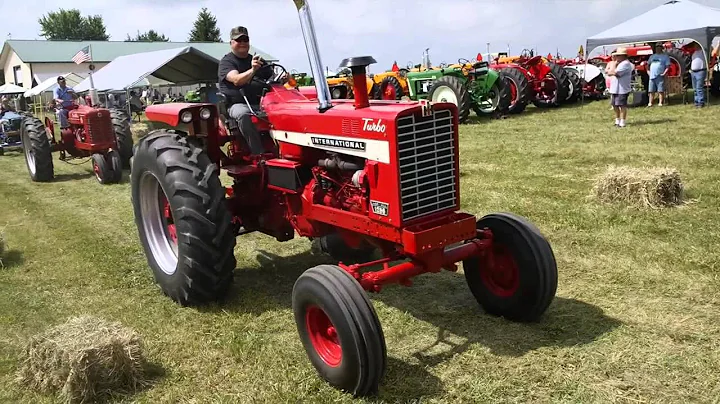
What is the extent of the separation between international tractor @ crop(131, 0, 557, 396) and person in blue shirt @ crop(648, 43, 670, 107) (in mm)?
12131

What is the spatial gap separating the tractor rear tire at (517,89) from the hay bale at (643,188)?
8.61m

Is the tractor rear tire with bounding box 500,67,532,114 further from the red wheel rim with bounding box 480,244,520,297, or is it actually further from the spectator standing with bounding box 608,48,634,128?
the red wheel rim with bounding box 480,244,520,297

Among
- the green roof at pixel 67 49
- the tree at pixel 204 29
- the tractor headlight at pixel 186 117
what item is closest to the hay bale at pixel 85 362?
the tractor headlight at pixel 186 117

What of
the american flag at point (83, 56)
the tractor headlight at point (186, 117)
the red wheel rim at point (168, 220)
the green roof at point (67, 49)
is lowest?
the red wheel rim at point (168, 220)

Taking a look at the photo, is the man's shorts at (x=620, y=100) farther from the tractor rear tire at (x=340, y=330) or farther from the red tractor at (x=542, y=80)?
the tractor rear tire at (x=340, y=330)

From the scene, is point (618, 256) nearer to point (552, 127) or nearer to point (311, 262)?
point (311, 262)

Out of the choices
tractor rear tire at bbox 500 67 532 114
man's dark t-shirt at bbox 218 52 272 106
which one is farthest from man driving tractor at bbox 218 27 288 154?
tractor rear tire at bbox 500 67 532 114

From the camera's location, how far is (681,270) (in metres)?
4.56

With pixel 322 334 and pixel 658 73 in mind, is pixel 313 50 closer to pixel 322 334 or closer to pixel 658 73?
pixel 322 334

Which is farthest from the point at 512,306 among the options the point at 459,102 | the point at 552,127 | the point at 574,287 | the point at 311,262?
the point at 459,102

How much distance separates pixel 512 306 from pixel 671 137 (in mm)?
7695

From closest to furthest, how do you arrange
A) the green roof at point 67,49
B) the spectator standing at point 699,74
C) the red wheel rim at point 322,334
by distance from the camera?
the red wheel rim at point 322,334
the spectator standing at point 699,74
the green roof at point 67,49

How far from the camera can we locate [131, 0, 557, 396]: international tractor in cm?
335

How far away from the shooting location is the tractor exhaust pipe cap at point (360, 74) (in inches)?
135
